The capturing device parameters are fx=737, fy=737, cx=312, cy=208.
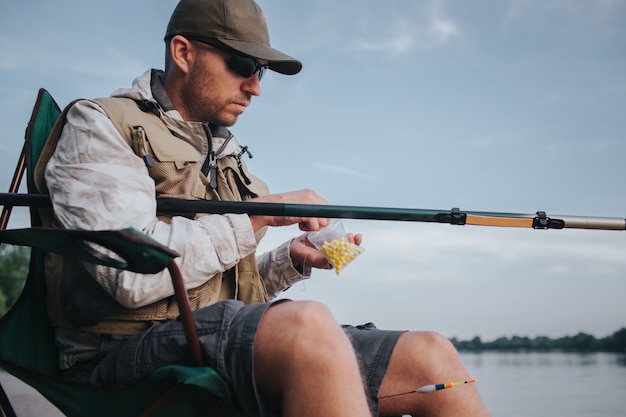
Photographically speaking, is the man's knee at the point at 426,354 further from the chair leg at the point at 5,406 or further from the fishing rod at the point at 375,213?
the chair leg at the point at 5,406

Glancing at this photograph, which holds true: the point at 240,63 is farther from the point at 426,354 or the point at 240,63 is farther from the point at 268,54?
the point at 426,354

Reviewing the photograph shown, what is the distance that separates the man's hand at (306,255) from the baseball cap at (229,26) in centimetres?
62

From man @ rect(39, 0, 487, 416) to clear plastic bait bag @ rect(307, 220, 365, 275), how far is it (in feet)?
0.18

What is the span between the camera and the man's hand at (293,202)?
7.03 feet

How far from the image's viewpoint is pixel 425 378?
2025 mm

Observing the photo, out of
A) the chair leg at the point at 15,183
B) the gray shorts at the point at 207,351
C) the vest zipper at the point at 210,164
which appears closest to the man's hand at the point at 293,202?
the vest zipper at the point at 210,164

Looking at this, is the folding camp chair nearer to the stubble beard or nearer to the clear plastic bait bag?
the stubble beard

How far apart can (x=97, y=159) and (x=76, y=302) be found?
386mm

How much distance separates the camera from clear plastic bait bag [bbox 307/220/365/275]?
232cm

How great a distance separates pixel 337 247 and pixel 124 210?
2.35 ft

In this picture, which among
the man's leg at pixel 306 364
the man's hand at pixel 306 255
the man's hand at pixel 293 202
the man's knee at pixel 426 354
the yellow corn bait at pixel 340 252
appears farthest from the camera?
the man's hand at pixel 306 255

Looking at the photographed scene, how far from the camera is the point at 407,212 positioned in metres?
2.22

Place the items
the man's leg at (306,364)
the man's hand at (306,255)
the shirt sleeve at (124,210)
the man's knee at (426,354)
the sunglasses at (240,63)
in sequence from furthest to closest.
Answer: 1. the man's hand at (306,255)
2. the sunglasses at (240,63)
3. the man's knee at (426,354)
4. the shirt sleeve at (124,210)
5. the man's leg at (306,364)

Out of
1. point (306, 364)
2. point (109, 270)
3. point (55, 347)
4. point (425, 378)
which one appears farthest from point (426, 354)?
point (55, 347)
